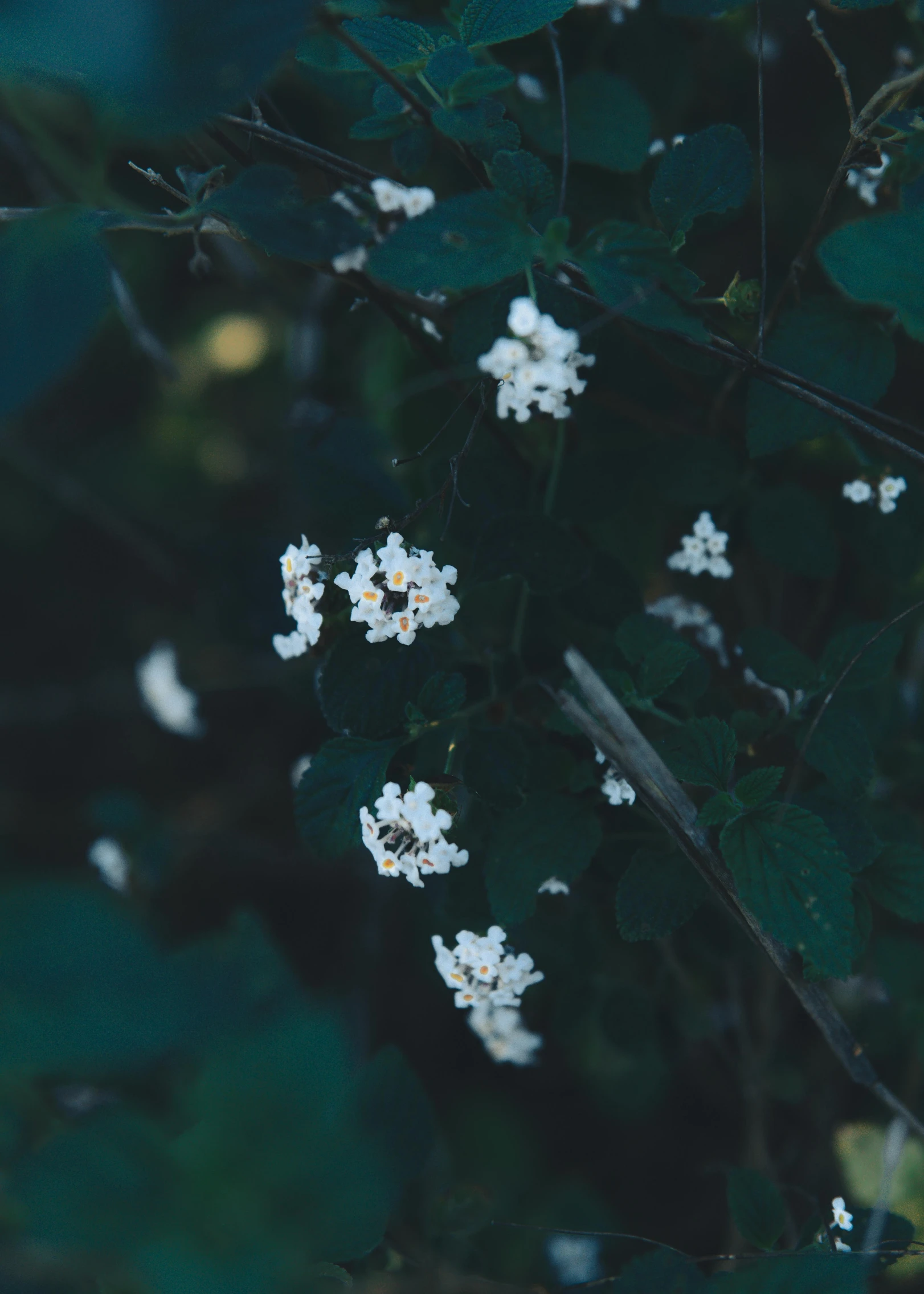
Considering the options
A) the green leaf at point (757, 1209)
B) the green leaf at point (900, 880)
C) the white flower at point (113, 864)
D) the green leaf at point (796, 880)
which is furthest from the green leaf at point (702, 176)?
the white flower at point (113, 864)

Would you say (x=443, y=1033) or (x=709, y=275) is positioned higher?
(x=709, y=275)

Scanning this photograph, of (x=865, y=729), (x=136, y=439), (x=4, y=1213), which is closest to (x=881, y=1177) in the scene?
(x=865, y=729)

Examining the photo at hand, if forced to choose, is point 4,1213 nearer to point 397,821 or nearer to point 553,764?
point 397,821

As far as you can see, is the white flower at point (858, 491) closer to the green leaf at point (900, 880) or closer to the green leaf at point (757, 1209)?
the green leaf at point (900, 880)

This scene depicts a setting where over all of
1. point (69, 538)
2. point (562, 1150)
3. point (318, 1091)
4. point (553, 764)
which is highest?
point (318, 1091)

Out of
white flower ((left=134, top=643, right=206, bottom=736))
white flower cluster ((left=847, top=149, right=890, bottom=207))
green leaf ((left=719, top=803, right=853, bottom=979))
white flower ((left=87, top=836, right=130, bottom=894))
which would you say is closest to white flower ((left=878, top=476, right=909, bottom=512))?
white flower cluster ((left=847, top=149, right=890, bottom=207))

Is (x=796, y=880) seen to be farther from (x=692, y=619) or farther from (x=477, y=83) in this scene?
(x=477, y=83)
